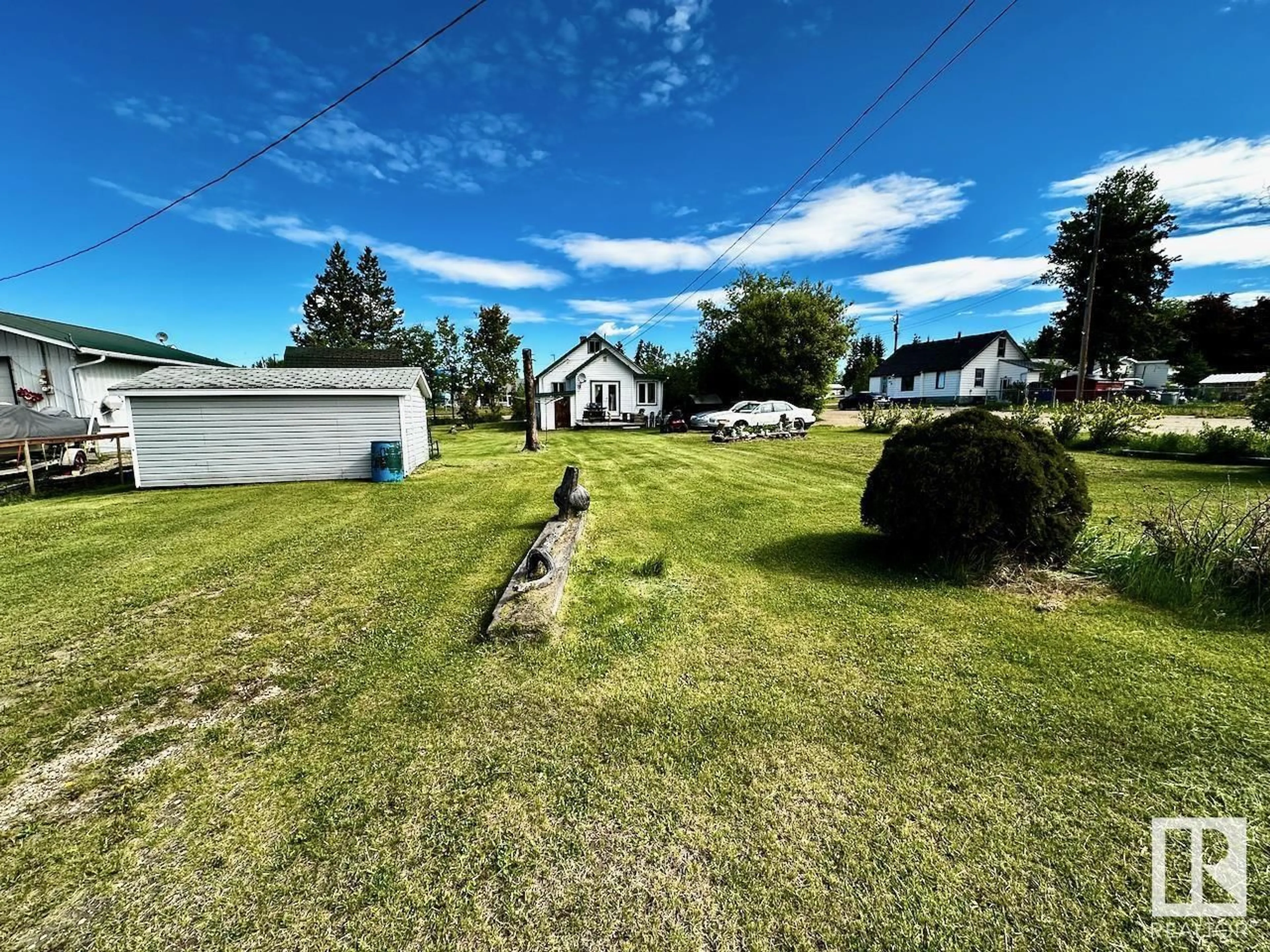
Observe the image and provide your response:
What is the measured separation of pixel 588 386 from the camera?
2691 cm

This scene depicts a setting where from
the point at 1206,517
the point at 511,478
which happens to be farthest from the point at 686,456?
the point at 1206,517

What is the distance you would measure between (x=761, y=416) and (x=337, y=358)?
1835 centimetres

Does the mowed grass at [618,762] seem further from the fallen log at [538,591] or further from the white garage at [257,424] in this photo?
the white garage at [257,424]

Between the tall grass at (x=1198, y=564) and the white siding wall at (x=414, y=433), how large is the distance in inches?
Result: 476

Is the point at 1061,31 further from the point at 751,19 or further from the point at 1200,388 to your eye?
the point at 1200,388

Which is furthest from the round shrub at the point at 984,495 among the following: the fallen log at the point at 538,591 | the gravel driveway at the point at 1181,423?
the gravel driveway at the point at 1181,423

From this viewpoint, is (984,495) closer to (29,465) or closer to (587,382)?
(29,465)

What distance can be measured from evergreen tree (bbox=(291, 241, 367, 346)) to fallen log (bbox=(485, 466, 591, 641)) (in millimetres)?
48924

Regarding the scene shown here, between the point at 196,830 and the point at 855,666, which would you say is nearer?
the point at 196,830

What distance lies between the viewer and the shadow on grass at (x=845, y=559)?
4816 mm

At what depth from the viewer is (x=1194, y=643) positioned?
3.42 meters

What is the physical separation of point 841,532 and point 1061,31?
8412 millimetres

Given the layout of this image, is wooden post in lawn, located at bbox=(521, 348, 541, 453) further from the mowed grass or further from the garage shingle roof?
the mowed grass

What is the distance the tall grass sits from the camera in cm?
380
